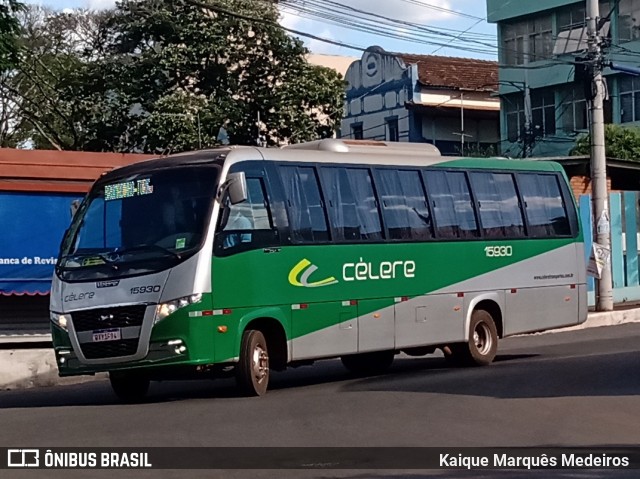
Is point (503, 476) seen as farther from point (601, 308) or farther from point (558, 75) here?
point (558, 75)

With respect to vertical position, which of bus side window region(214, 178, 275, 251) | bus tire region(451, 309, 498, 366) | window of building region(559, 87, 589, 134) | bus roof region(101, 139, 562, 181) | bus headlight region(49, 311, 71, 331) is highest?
window of building region(559, 87, 589, 134)

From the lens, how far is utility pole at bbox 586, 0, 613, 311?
84.6ft

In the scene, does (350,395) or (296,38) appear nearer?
(350,395)

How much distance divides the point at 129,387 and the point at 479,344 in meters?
5.76

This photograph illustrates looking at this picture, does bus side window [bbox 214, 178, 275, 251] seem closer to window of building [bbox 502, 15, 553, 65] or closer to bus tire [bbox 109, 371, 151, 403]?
bus tire [bbox 109, 371, 151, 403]

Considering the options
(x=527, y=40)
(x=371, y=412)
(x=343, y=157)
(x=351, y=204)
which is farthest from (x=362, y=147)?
(x=527, y=40)

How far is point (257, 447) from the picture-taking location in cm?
1023

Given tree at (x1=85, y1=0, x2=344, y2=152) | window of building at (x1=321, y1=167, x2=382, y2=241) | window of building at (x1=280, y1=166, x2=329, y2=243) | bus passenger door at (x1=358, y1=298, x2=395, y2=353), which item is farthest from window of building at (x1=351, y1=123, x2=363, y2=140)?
window of building at (x1=280, y1=166, x2=329, y2=243)

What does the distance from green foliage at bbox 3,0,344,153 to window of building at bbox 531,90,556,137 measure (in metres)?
16.6

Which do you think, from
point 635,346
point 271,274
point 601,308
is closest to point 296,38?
point 601,308

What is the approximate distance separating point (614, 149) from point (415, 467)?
32617 mm

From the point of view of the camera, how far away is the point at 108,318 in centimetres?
1328

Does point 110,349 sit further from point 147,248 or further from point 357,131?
point 357,131

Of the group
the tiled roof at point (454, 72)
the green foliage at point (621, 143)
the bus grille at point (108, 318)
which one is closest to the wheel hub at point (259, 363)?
the bus grille at point (108, 318)
